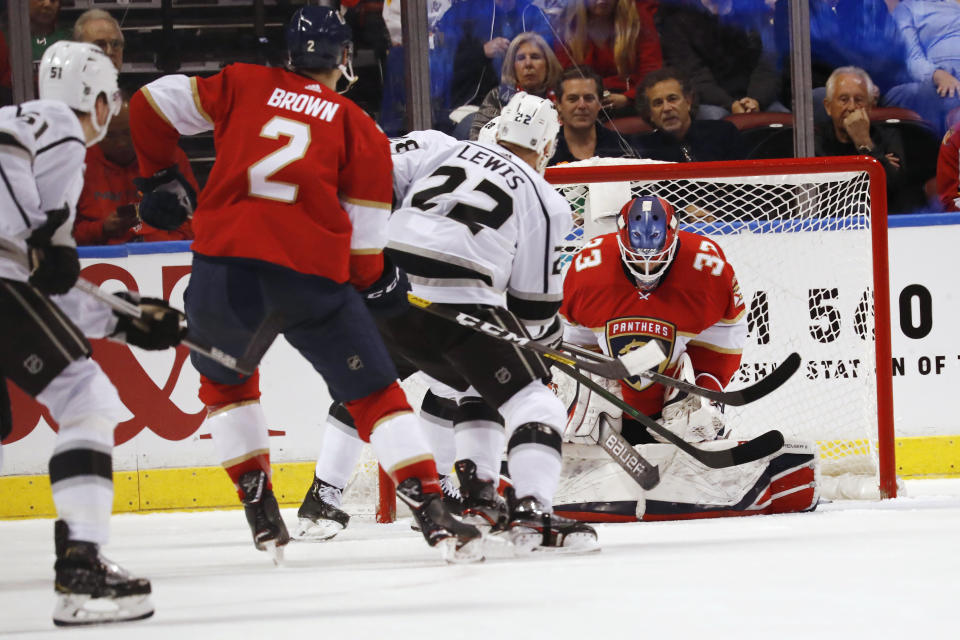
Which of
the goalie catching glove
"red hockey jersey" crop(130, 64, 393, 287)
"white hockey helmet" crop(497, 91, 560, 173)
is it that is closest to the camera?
"red hockey jersey" crop(130, 64, 393, 287)

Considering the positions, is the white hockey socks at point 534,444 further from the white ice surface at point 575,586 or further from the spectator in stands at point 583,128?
the spectator in stands at point 583,128

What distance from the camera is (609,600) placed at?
1964mm

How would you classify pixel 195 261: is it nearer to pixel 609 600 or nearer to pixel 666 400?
pixel 609 600

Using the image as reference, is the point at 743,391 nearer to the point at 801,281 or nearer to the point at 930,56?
the point at 801,281

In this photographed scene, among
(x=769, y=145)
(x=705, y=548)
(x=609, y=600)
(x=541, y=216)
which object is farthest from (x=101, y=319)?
(x=769, y=145)

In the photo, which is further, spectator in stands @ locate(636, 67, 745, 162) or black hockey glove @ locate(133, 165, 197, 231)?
spectator in stands @ locate(636, 67, 745, 162)

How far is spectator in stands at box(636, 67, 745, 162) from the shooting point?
209 inches

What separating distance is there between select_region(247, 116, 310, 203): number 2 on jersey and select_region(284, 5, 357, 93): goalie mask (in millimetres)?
222

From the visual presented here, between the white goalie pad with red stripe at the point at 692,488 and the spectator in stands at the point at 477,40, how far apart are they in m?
2.06

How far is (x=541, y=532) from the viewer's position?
8.87ft

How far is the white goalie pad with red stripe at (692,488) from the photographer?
140 inches

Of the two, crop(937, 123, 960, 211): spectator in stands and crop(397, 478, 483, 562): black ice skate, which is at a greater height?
crop(937, 123, 960, 211): spectator in stands

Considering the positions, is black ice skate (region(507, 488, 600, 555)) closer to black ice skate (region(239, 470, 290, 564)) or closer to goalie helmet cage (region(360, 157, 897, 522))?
black ice skate (region(239, 470, 290, 564))

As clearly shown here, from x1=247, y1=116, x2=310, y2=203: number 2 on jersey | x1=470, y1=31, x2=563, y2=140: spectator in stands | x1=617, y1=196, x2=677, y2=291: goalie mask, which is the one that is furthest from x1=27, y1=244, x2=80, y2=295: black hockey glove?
x1=470, y1=31, x2=563, y2=140: spectator in stands
